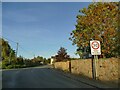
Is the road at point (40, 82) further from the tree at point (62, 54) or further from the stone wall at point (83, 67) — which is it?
the tree at point (62, 54)

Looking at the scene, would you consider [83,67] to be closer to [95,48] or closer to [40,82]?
[95,48]

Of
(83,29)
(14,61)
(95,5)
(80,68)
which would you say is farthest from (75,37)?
(14,61)

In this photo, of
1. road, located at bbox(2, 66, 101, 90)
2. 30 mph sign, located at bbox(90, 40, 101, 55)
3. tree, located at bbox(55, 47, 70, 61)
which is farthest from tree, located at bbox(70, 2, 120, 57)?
tree, located at bbox(55, 47, 70, 61)

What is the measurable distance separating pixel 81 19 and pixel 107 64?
15521 millimetres

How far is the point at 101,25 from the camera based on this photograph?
33.0 m

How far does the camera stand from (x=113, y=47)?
30.9m

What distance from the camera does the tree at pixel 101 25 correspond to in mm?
32250

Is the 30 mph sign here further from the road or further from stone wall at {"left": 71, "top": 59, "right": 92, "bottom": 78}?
stone wall at {"left": 71, "top": 59, "right": 92, "bottom": 78}

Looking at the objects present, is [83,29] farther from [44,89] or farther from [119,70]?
→ [44,89]

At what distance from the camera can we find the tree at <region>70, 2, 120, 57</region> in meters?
32.2

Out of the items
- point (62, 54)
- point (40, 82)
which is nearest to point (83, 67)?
point (40, 82)

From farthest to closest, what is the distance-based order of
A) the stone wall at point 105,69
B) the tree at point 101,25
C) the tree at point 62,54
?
the tree at point 62,54 < the tree at point 101,25 < the stone wall at point 105,69

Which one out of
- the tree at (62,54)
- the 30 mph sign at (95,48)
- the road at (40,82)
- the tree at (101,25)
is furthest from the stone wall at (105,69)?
the tree at (62,54)

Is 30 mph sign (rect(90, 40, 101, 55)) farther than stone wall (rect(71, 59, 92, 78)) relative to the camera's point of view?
No
